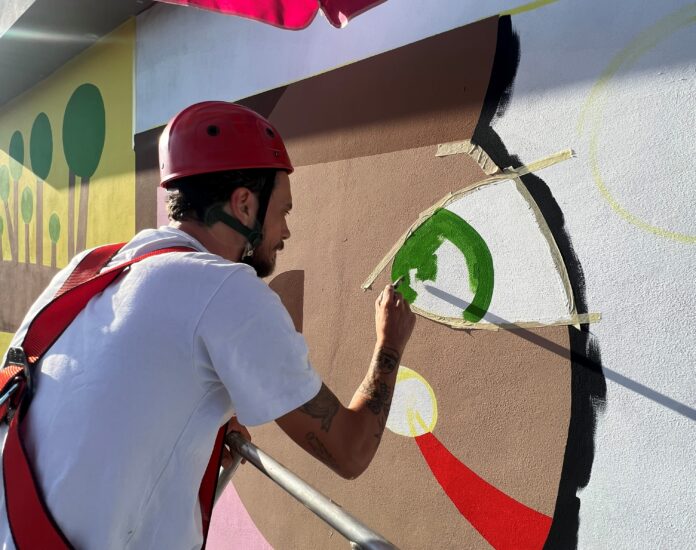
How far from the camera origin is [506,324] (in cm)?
202

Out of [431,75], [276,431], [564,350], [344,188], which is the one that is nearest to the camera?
[564,350]

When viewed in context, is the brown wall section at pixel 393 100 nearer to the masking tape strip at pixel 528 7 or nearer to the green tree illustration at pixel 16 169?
the masking tape strip at pixel 528 7

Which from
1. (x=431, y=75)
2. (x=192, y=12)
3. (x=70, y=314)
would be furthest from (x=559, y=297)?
(x=192, y=12)

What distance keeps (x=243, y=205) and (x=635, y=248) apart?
3.67 feet

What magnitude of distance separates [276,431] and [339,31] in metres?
1.93

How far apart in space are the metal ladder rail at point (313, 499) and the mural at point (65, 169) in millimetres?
3002

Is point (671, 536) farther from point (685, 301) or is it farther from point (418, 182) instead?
point (418, 182)

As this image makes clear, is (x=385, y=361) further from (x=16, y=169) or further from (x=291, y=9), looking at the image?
(x=16, y=169)

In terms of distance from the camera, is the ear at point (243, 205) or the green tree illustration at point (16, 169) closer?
the ear at point (243, 205)

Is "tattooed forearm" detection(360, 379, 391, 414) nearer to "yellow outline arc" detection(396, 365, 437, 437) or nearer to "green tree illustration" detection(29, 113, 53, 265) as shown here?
"yellow outline arc" detection(396, 365, 437, 437)

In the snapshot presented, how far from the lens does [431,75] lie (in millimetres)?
2279

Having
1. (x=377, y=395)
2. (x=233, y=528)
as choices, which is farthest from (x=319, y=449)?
(x=233, y=528)

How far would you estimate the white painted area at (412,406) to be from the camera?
7.43ft

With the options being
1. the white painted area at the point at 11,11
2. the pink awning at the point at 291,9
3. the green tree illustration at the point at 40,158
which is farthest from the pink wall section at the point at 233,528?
the white painted area at the point at 11,11
